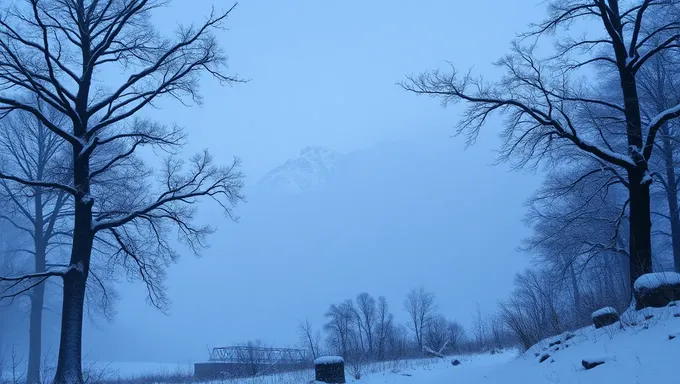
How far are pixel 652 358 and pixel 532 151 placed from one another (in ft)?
22.8

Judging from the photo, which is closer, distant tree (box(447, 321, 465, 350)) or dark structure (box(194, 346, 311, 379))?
dark structure (box(194, 346, 311, 379))

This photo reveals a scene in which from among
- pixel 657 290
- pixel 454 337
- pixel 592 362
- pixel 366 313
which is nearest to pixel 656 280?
pixel 657 290

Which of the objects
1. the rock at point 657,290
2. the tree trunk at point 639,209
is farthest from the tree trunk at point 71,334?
the tree trunk at point 639,209

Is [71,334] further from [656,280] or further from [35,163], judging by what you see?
[35,163]

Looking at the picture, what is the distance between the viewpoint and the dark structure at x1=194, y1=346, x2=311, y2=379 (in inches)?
585

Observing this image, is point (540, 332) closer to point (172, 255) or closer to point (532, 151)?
point (532, 151)

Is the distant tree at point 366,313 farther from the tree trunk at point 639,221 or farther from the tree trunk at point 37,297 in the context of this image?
the tree trunk at point 639,221

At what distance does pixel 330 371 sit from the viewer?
1220 centimetres

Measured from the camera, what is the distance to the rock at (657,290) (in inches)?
314

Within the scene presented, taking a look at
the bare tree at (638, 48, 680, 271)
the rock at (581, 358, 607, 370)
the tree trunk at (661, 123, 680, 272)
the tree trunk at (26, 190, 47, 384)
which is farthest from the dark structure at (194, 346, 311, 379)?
the bare tree at (638, 48, 680, 271)

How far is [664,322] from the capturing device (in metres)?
7.06

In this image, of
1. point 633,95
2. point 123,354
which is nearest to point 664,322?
point 633,95

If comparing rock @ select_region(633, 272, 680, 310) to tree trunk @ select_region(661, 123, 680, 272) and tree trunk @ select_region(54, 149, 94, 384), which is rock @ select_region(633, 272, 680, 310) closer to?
tree trunk @ select_region(54, 149, 94, 384)

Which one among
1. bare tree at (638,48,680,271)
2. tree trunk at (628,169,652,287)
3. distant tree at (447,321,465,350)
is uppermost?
bare tree at (638,48,680,271)
